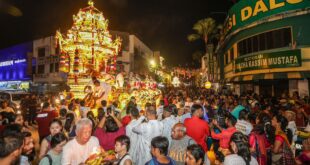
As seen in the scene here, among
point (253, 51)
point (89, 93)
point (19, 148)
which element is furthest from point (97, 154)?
point (253, 51)

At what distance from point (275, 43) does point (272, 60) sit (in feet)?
4.68

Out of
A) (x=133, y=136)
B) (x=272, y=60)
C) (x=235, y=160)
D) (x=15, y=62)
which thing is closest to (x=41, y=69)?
(x=15, y=62)

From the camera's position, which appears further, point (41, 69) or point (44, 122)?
point (41, 69)

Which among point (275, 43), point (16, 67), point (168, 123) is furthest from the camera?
point (16, 67)

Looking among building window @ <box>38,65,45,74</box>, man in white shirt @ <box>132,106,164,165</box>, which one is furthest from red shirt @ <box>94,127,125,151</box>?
building window @ <box>38,65,45,74</box>

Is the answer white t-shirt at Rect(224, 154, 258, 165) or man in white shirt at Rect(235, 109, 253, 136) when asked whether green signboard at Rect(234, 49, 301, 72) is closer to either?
man in white shirt at Rect(235, 109, 253, 136)

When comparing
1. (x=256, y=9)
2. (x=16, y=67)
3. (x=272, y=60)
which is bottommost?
(x=272, y=60)

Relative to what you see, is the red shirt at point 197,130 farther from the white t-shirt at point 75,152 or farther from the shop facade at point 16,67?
the shop facade at point 16,67

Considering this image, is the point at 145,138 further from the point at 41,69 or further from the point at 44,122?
the point at 41,69

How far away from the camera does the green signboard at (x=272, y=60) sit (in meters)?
14.8

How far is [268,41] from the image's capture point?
17.2 m

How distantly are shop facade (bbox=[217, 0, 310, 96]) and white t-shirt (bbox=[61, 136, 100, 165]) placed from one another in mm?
14694

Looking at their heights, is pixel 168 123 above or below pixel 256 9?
below

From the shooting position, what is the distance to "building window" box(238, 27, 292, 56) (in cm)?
1588
